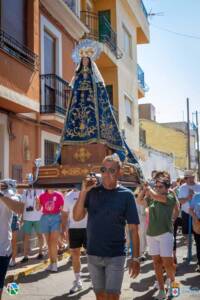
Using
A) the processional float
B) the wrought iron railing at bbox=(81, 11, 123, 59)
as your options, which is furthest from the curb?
the wrought iron railing at bbox=(81, 11, 123, 59)

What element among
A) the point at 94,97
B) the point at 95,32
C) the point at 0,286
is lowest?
the point at 0,286

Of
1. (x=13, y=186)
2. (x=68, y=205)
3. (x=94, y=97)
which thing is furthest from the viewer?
(x=68, y=205)

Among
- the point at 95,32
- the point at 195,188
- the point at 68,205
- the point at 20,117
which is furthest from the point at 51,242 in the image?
the point at 95,32

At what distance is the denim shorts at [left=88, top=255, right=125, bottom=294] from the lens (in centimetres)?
463

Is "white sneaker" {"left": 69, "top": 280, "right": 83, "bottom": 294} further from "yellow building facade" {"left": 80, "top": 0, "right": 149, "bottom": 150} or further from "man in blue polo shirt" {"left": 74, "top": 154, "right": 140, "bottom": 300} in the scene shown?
"yellow building facade" {"left": 80, "top": 0, "right": 149, "bottom": 150}

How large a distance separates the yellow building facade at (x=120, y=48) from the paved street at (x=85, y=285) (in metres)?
10.7

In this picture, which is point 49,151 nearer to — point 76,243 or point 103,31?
point 76,243

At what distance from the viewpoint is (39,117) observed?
45.2 ft

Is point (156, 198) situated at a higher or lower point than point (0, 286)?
higher

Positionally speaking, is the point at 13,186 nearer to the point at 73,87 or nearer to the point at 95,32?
the point at 73,87

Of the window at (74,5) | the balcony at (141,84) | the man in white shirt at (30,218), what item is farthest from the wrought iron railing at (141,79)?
the man in white shirt at (30,218)

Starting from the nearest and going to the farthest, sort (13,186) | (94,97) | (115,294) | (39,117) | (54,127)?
(115,294)
(13,186)
(94,97)
(39,117)
(54,127)

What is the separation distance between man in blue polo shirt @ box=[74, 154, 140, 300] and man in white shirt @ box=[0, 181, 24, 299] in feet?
2.81

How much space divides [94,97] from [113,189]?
5.20ft
